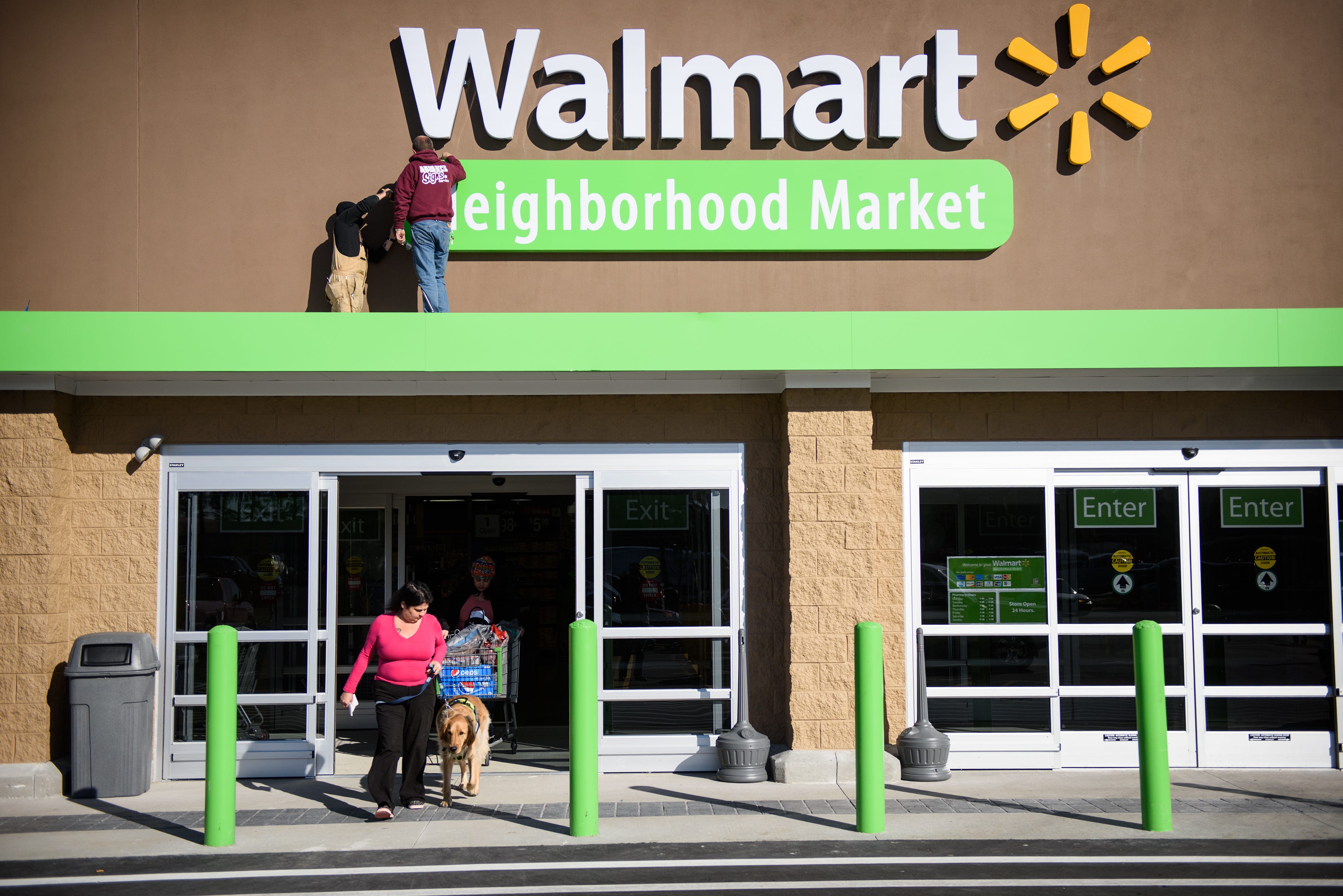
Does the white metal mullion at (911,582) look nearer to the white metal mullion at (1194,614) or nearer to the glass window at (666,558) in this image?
the glass window at (666,558)

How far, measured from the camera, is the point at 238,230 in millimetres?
9305

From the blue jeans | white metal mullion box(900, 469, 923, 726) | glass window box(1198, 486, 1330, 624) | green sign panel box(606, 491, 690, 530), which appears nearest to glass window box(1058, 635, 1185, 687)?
glass window box(1198, 486, 1330, 624)

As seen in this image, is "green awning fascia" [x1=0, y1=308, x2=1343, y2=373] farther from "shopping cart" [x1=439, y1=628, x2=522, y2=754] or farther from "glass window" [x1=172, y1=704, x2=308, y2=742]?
"glass window" [x1=172, y1=704, x2=308, y2=742]

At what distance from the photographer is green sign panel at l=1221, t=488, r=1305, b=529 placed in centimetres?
935

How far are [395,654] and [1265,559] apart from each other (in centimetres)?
708

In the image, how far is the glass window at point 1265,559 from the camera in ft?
30.5

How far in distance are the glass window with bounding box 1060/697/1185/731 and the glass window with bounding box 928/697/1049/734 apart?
20 cm

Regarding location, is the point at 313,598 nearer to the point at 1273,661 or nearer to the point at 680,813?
the point at 680,813

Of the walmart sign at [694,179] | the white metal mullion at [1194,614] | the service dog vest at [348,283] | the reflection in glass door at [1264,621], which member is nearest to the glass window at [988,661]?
the white metal mullion at [1194,614]

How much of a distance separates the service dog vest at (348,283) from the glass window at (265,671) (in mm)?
2761

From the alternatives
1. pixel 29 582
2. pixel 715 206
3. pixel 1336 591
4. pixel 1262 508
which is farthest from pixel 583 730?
pixel 1336 591

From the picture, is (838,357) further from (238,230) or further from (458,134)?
(238,230)

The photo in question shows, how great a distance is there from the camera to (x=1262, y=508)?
9359 mm

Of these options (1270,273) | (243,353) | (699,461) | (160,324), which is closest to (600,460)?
(699,461)
